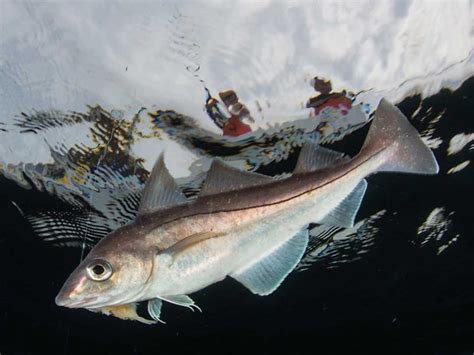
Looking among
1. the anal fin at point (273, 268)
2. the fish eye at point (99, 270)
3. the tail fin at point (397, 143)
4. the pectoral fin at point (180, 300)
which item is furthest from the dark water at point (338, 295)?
the fish eye at point (99, 270)

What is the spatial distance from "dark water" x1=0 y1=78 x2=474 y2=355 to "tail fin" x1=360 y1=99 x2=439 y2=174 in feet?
11.0

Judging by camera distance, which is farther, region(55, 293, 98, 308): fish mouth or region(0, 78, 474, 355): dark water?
region(0, 78, 474, 355): dark water

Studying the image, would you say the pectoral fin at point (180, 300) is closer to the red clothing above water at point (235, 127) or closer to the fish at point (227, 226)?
the fish at point (227, 226)

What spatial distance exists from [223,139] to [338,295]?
12380 millimetres

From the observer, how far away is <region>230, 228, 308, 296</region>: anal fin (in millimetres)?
4477

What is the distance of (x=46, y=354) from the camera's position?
22500 mm

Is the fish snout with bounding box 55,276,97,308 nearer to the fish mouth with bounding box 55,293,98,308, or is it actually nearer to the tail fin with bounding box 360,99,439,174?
the fish mouth with bounding box 55,293,98,308

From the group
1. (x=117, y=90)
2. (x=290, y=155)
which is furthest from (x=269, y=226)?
(x=290, y=155)

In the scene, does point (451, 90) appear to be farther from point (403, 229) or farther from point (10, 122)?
point (10, 122)

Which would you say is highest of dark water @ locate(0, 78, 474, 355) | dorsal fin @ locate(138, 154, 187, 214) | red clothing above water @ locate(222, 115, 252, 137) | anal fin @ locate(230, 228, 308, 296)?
dorsal fin @ locate(138, 154, 187, 214)

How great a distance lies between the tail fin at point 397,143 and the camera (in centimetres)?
462

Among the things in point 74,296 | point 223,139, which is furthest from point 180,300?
point 223,139

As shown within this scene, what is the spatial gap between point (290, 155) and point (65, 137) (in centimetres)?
449

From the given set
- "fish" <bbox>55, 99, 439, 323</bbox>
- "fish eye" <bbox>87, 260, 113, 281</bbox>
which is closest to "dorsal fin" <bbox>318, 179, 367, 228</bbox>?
"fish" <bbox>55, 99, 439, 323</bbox>
